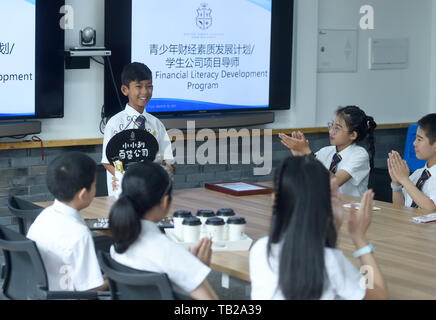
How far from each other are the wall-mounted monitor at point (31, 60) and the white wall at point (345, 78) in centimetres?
21

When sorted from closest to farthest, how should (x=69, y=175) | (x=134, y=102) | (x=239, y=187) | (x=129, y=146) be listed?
(x=69, y=175) → (x=129, y=146) → (x=239, y=187) → (x=134, y=102)

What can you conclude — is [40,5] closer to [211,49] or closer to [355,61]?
[211,49]

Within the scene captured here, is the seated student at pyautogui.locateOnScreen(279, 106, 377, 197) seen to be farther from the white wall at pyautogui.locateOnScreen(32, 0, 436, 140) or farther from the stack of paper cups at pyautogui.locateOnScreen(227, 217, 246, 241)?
the white wall at pyautogui.locateOnScreen(32, 0, 436, 140)

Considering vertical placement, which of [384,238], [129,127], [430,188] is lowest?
[384,238]

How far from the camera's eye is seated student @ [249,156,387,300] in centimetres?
195

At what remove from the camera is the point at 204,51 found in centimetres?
561

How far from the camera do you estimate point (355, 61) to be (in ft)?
21.1

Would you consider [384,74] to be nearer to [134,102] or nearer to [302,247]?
[134,102]

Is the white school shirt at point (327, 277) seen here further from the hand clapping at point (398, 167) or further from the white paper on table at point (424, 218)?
the hand clapping at point (398, 167)

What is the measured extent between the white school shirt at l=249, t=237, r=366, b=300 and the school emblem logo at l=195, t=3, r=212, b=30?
3652 millimetres

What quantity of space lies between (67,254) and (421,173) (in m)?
2.14

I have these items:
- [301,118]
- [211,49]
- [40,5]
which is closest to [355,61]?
[301,118]

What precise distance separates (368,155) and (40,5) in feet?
7.57

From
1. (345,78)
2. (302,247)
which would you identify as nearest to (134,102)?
(302,247)
